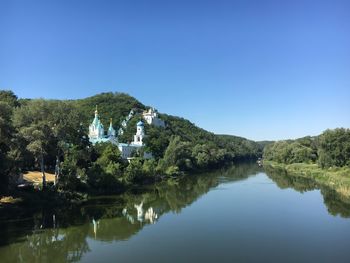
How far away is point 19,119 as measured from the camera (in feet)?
111

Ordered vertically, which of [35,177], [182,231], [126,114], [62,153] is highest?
[126,114]

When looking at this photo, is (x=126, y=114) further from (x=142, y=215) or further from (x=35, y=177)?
(x=142, y=215)

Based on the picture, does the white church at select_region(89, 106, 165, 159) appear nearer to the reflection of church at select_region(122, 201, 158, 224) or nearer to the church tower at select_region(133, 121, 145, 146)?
→ the church tower at select_region(133, 121, 145, 146)

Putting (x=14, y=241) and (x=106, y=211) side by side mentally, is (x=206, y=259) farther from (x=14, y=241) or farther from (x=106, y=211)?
(x=106, y=211)

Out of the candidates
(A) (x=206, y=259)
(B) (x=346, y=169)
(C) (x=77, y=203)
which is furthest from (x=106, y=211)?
(B) (x=346, y=169)

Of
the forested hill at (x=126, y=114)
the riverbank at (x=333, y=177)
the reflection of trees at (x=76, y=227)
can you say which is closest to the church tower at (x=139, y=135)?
the forested hill at (x=126, y=114)

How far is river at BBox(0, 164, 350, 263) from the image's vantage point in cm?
2062

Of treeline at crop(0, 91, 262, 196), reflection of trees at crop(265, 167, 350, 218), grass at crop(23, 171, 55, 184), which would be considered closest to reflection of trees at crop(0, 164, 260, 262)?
treeline at crop(0, 91, 262, 196)

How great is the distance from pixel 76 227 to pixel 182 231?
279 inches

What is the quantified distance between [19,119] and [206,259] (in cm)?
2126

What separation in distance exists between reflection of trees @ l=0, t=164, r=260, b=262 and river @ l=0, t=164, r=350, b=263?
0.05 meters

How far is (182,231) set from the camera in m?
26.3

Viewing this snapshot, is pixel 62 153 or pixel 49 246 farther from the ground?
pixel 62 153

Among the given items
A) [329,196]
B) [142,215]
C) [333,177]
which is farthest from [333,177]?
[142,215]
